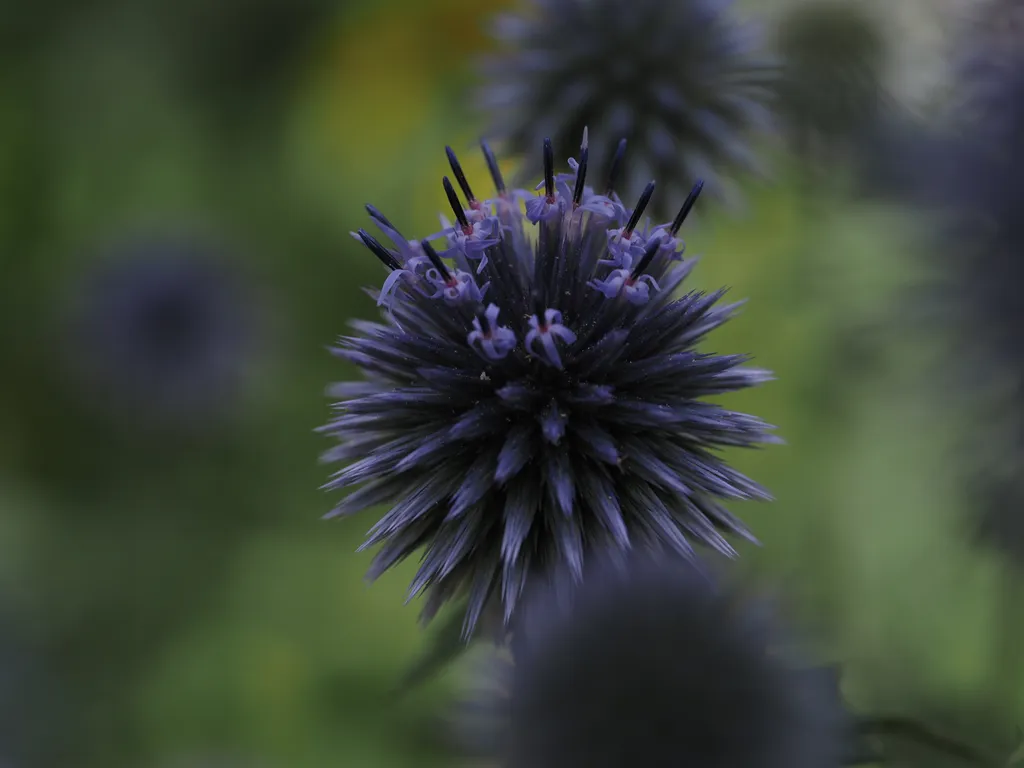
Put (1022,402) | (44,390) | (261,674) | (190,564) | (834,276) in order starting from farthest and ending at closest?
(44,390)
(190,564)
(261,674)
(834,276)
(1022,402)

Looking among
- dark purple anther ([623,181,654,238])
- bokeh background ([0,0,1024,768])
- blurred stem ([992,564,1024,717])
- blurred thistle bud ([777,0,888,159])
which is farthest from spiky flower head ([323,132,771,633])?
blurred thistle bud ([777,0,888,159])

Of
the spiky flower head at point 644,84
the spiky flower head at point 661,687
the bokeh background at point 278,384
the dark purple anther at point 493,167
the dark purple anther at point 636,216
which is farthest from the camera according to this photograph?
the bokeh background at point 278,384

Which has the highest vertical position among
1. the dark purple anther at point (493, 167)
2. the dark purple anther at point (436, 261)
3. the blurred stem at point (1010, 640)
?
the dark purple anther at point (493, 167)

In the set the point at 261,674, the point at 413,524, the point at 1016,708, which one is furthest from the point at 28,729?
the point at 1016,708

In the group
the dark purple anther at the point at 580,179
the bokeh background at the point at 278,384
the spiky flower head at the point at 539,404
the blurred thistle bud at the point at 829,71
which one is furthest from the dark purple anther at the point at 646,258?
the blurred thistle bud at the point at 829,71

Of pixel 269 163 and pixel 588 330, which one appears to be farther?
pixel 269 163

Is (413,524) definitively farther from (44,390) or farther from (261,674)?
(44,390)

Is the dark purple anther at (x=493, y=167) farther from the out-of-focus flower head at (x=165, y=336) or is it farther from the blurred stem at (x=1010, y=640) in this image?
the out-of-focus flower head at (x=165, y=336)
